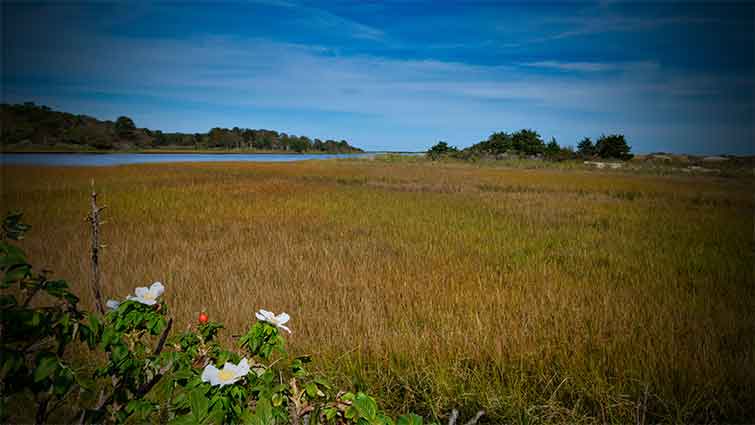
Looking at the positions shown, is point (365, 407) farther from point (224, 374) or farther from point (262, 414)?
point (224, 374)

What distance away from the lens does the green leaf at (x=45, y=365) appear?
2.77 ft

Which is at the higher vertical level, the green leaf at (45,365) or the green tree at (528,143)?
the green tree at (528,143)

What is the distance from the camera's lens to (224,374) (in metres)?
0.99

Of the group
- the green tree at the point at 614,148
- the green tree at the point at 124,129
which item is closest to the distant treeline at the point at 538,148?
the green tree at the point at 614,148

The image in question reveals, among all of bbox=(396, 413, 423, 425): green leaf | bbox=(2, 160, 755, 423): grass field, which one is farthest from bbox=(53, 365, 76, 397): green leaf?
bbox=(2, 160, 755, 423): grass field

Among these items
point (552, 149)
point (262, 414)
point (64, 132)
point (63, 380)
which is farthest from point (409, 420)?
point (552, 149)

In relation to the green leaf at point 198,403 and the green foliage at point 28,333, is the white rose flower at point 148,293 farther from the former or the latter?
the green leaf at point 198,403

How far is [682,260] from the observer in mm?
5012

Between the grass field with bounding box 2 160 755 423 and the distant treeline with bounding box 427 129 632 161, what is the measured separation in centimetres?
4408

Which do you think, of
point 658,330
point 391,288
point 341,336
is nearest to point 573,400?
point 658,330

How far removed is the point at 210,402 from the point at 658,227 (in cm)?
906

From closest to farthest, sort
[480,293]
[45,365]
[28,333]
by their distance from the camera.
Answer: [45,365], [28,333], [480,293]

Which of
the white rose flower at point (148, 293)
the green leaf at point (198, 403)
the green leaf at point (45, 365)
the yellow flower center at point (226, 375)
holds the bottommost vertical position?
the green leaf at point (198, 403)

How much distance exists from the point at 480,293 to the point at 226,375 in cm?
320
